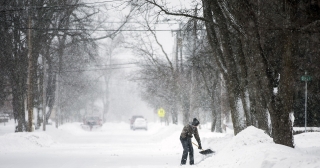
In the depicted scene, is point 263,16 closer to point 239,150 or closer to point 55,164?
point 239,150

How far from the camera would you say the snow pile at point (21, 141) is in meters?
22.5

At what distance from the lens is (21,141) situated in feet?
78.0

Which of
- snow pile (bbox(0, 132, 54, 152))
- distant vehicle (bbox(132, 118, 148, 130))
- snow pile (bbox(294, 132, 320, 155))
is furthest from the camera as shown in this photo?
distant vehicle (bbox(132, 118, 148, 130))

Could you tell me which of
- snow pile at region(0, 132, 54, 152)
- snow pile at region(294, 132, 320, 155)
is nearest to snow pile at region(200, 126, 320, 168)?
snow pile at region(294, 132, 320, 155)

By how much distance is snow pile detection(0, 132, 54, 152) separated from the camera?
2246cm

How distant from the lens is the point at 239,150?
11938mm

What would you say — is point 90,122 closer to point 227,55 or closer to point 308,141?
point 308,141

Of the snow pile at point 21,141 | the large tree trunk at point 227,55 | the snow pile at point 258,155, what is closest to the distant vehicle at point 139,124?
the snow pile at point 21,141

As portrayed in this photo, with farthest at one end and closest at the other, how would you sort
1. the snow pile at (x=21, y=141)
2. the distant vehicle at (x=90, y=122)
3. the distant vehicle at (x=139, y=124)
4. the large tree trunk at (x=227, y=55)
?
the distant vehicle at (x=90, y=122)
the distant vehicle at (x=139, y=124)
the snow pile at (x=21, y=141)
the large tree trunk at (x=227, y=55)

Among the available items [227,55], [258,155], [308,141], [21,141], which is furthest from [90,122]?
[258,155]

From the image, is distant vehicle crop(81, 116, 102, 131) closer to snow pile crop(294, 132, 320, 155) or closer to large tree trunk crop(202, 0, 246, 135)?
snow pile crop(294, 132, 320, 155)

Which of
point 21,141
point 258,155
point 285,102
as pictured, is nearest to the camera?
point 258,155

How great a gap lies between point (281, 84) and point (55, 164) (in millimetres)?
7637

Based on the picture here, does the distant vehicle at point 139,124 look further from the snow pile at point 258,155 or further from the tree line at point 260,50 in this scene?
the snow pile at point 258,155
